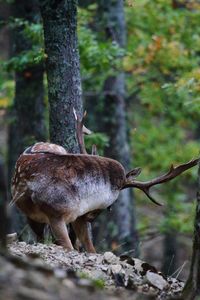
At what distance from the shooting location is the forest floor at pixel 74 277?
4.67 meters

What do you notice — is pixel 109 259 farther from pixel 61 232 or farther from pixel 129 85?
pixel 129 85

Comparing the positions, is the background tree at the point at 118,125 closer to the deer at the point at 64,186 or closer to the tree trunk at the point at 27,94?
the tree trunk at the point at 27,94

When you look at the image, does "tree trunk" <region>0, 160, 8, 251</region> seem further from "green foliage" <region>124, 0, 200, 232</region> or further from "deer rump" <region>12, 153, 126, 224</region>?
"green foliage" <region>124, 0, 200, 232</region>

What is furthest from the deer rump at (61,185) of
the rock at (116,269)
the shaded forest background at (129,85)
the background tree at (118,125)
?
the background tree at (118,125)

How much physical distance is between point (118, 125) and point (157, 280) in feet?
29.4

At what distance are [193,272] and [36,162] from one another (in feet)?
7.35

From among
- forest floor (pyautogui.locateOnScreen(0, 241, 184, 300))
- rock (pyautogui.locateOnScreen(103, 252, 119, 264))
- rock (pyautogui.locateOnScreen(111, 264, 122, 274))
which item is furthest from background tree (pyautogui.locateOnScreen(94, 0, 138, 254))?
rock (pyautogui.locateOnScreen(111, 264, 122, 274))

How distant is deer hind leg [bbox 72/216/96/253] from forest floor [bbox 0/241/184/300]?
2.35ft

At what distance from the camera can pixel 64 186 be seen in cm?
810

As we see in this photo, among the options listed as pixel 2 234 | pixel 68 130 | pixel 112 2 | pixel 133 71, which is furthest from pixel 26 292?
pixel 133 71

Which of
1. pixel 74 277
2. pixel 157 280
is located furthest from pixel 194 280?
pixel 74 277

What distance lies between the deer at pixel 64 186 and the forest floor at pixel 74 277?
1.40ft

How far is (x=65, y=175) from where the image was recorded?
8.16 m

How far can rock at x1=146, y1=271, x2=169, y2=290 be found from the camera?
7160 mm
